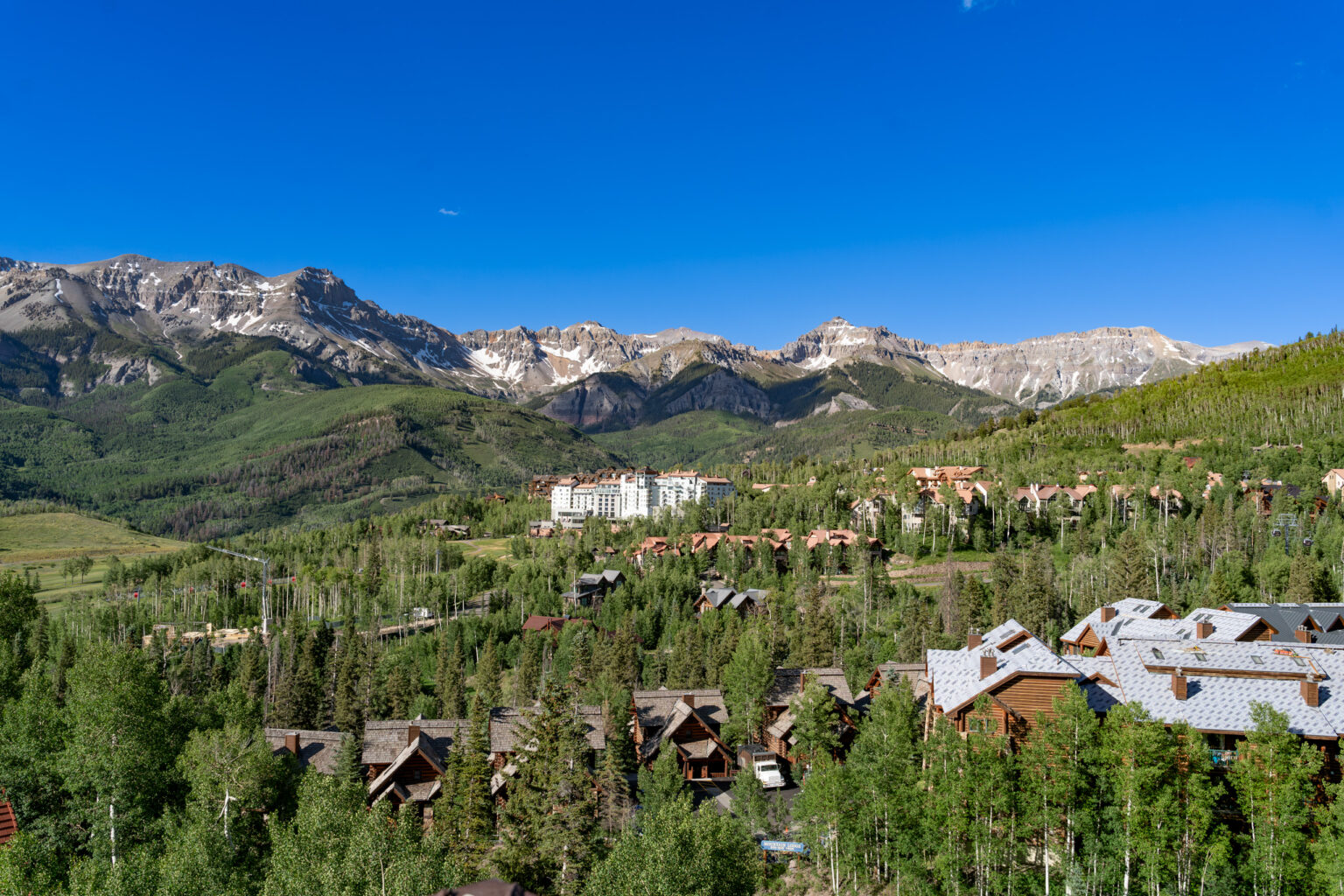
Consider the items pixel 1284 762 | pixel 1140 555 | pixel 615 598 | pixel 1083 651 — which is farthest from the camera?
pixel 615 598

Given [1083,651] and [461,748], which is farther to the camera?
[1083,651]

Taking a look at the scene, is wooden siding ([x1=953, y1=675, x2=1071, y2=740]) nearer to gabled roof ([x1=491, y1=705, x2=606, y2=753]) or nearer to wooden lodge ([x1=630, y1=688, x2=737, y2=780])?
wooden lodge ([x1=630, y1=688, x2=737, y2=780])

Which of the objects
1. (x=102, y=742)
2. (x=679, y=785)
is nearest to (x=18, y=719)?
(x=102, y=742)

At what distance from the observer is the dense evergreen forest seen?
94.0 ft

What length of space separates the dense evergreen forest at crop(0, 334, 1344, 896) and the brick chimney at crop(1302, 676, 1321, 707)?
286cm

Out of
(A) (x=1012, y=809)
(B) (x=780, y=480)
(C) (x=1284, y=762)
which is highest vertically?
(B) (x=780, y=480)

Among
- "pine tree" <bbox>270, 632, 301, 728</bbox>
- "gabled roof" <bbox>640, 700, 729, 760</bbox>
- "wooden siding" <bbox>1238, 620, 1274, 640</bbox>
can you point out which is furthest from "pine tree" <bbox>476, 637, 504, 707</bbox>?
"wooden siding" <bbox>1238, 620, 1274, 640</bbox>

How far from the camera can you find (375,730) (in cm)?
5459

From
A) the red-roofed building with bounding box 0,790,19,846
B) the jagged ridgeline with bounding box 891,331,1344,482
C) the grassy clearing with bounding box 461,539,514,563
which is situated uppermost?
the jagged ridgeline with bounding box 891,331,1344,482

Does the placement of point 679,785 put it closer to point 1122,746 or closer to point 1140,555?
point 1122,746

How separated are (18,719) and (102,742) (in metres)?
5.92

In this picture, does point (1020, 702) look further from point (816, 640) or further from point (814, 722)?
point (816, 640)

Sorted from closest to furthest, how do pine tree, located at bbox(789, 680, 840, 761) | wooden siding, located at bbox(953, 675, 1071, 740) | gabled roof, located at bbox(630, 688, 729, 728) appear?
wooden siding, located at bbox(953, 675, 1071, 740)
pine tree, located at bbox(789, 680, 840, 761)
gabled roof, located at bbox(630, 688, 729, 728)

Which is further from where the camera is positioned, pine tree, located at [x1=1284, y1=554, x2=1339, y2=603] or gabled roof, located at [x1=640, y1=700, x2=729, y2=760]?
pine tree, located at [x1=1284, y1=554, x2=1339, y2=603]
